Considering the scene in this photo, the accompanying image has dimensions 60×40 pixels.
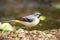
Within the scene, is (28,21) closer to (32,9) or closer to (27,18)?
(27,18)

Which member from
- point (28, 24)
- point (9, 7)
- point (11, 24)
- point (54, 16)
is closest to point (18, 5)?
point (9, 7)

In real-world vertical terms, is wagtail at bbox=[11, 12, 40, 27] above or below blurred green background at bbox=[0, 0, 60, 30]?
below

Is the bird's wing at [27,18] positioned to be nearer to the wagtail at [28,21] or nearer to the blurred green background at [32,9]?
the wagtail at [28,21]

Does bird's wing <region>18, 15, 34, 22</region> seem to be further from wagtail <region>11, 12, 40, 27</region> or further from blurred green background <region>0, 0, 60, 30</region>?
blurred green background <region>0, 0, 60, 30</region>

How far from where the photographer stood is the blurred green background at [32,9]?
12.0 metres

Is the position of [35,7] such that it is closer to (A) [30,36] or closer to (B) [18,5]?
(B) [18,5]

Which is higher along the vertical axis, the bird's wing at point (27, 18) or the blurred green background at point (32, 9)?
the blurred green background at point (32, 9)

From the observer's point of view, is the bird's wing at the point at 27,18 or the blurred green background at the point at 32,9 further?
the blurred green background at the point at 32,9

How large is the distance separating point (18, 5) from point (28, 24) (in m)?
7.30

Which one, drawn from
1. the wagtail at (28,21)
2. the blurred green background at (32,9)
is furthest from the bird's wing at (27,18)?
the blurred green background at (32,9)

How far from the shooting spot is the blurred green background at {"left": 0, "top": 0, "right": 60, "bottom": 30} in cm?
1198

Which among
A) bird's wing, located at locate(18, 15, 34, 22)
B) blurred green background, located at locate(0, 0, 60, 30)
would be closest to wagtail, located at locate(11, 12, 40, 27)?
bird's wing, located at locate(18, 15, 34, 22)

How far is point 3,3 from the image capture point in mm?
16125

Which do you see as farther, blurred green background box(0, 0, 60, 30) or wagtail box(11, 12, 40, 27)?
blurred green background box(0, 0, 60, 30)
